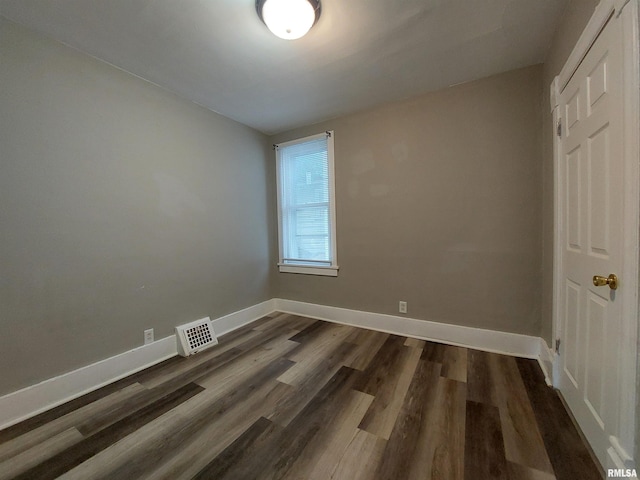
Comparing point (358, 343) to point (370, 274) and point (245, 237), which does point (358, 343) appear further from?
point (245, 237)

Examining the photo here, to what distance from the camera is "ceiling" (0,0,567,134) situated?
4.74 ft

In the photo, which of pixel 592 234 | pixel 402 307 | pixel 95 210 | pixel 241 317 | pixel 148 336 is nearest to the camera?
pixel 592 234

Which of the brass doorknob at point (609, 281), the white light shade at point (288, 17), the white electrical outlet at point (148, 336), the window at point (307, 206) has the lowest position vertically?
the white electrical outlet at point (148, 336)

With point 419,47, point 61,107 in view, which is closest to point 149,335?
point 61,107

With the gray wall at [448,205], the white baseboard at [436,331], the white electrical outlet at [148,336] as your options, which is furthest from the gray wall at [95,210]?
the gray wall at [448,205]

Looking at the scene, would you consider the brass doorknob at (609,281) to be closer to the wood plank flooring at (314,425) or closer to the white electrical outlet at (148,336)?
the wood plank flooring at (314,425)

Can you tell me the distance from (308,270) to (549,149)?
261 cm

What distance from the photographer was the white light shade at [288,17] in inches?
53.7

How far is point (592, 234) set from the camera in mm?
1222

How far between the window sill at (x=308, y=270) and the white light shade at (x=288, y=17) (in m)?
2.27

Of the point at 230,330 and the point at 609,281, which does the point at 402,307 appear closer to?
the point at 609,281

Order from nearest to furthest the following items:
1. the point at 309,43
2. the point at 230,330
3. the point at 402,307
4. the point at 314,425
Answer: the point at 314,425
the point at 309,43
the point at 402,307
the point at 230,330

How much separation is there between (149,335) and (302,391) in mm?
1484

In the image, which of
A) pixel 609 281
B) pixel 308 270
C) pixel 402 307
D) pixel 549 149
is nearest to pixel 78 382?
pixel 308 270
